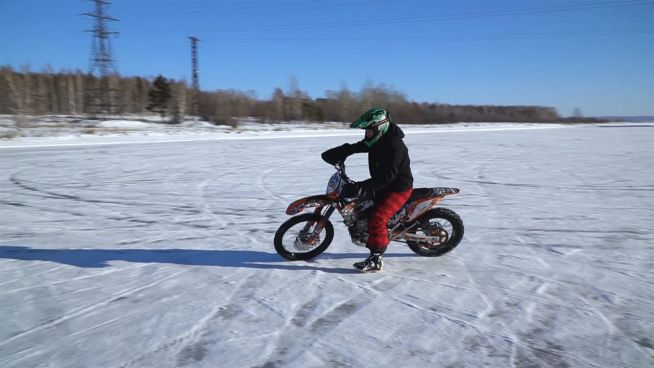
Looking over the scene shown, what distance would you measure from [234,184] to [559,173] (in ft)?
28.7

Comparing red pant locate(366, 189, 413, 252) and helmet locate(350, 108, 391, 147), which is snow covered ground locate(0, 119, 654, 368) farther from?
helmet locate(350, 108, 391, 147)

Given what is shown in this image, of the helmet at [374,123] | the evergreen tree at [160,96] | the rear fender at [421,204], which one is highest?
the evergreen tree at [160,96]

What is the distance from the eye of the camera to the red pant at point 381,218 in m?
4.81

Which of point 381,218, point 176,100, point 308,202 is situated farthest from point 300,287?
point 176,100

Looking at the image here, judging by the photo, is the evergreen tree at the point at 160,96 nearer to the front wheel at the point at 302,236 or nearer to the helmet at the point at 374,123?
the front wheel at the point at 302,236

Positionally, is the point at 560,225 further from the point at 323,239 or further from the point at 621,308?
the point at 323,239

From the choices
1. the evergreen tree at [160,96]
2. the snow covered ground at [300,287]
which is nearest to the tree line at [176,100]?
the evergreen tree at [160,96]

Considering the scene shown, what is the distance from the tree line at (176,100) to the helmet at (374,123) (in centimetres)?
4329

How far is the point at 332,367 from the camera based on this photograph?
10.1ft

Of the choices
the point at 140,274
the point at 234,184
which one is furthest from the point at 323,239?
the point at 234,184

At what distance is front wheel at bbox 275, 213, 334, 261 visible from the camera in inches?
204

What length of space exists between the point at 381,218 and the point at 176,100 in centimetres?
4456

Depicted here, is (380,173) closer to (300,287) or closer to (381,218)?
(381,218)

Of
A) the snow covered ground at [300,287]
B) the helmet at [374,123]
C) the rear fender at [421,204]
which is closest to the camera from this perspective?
the snow covered ground at [300,287]
